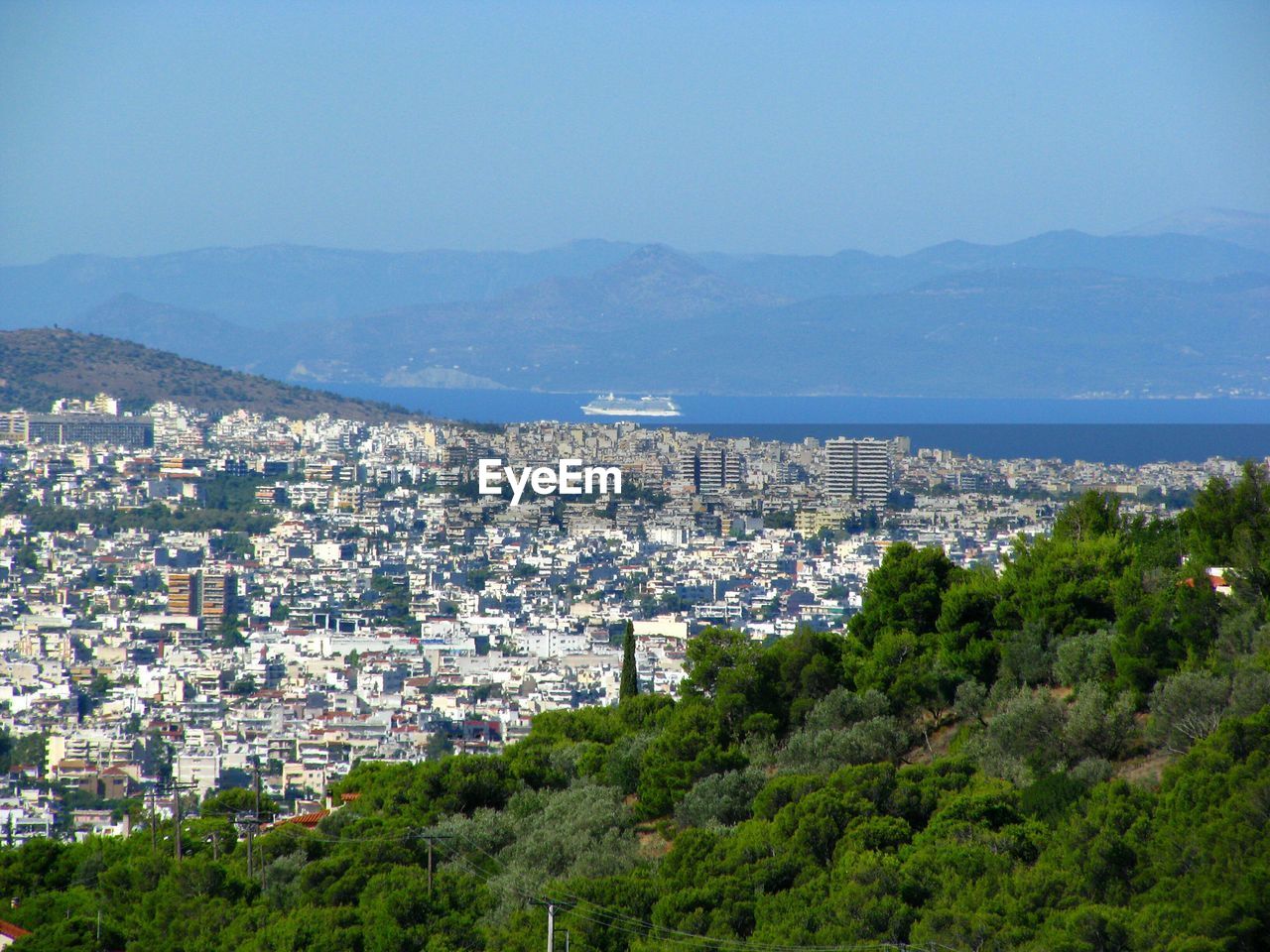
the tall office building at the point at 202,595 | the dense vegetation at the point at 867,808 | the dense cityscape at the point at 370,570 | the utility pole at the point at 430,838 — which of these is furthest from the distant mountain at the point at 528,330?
the utility pole at the point at 430,838

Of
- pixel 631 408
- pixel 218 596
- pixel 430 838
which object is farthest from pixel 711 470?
pixel 430 838

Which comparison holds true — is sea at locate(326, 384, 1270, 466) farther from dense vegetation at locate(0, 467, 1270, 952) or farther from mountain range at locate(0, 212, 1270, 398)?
dense vegetation at locate(0, 467, 1270, 952)

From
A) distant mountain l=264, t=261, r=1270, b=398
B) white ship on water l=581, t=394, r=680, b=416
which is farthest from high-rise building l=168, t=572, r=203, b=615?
distant mountain l=264, t=261, r=1270, b=398

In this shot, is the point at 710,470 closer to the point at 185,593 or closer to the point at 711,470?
the point at 711,470

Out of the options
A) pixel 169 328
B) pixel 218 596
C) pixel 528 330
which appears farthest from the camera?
pixel 528 330

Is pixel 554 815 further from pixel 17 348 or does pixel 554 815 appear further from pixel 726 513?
pixel 17 348

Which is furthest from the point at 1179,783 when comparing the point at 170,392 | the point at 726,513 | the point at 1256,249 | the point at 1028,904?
the point at 1256,249

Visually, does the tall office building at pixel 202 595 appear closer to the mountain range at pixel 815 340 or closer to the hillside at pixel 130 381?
the hillside at pixel 130 381
